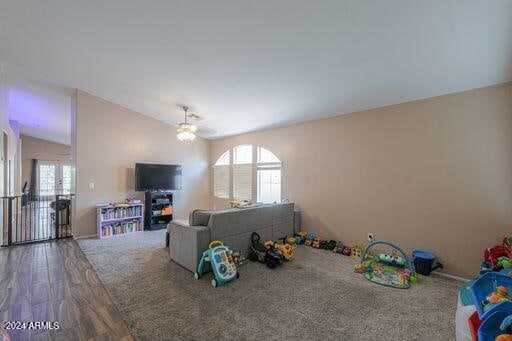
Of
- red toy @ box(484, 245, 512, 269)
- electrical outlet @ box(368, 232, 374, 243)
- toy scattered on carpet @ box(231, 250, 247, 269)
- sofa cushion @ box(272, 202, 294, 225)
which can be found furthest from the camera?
sofa cushion @ box(272, 202, 294, 225)

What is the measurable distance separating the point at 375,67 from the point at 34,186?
14607mm

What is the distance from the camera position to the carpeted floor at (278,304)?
2.06 metres

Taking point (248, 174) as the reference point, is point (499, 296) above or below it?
below

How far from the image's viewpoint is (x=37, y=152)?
10789 mm

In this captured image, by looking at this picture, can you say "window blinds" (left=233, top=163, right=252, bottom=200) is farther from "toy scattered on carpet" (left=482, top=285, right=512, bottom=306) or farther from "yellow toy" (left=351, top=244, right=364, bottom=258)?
"toy scattered on carpet" (left=482, top=285, right=512, bottom=306)

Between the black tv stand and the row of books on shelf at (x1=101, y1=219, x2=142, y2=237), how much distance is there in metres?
0.25

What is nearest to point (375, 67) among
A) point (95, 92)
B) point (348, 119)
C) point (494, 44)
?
point (494, 44)

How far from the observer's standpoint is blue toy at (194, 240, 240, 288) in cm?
287

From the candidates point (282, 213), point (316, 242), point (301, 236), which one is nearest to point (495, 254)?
point (316, 242)

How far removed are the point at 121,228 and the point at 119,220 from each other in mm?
212

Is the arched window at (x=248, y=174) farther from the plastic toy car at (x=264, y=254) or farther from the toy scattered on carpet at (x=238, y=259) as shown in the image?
the toy scattered on carpet at (x=238, y=259)

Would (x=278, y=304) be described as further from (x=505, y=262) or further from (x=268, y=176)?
(x=268, y=176)

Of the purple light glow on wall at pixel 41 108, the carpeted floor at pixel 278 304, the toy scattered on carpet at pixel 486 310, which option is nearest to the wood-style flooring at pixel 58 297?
the carpeted floor at pixel 278 304

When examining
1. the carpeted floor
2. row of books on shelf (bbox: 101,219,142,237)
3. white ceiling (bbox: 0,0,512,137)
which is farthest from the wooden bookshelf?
white ceiling (bbox: 0,0,512,137)
